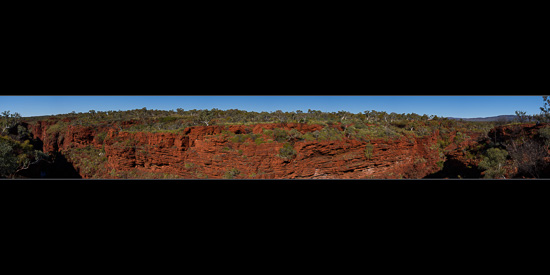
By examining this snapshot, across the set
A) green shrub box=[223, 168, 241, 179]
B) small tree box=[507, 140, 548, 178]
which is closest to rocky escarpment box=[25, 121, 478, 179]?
green shrub box=[223, 168, 241, 179]

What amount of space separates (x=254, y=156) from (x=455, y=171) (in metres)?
9.31

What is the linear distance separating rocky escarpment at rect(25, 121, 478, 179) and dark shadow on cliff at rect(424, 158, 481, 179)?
39 centimetres

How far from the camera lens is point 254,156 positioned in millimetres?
10703

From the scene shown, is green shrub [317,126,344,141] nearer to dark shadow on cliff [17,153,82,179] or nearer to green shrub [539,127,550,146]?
green shrub [539,127,550,146]

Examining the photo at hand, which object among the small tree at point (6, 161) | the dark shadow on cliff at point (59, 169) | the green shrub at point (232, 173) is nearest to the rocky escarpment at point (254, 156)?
the green shrub at point (232, 173)

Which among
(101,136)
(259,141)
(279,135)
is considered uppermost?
(279,135)

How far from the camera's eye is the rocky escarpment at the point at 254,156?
10641 mm

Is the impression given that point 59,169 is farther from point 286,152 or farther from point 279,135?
point 286,152

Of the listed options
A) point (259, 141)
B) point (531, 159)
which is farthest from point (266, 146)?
point (531, 159)
